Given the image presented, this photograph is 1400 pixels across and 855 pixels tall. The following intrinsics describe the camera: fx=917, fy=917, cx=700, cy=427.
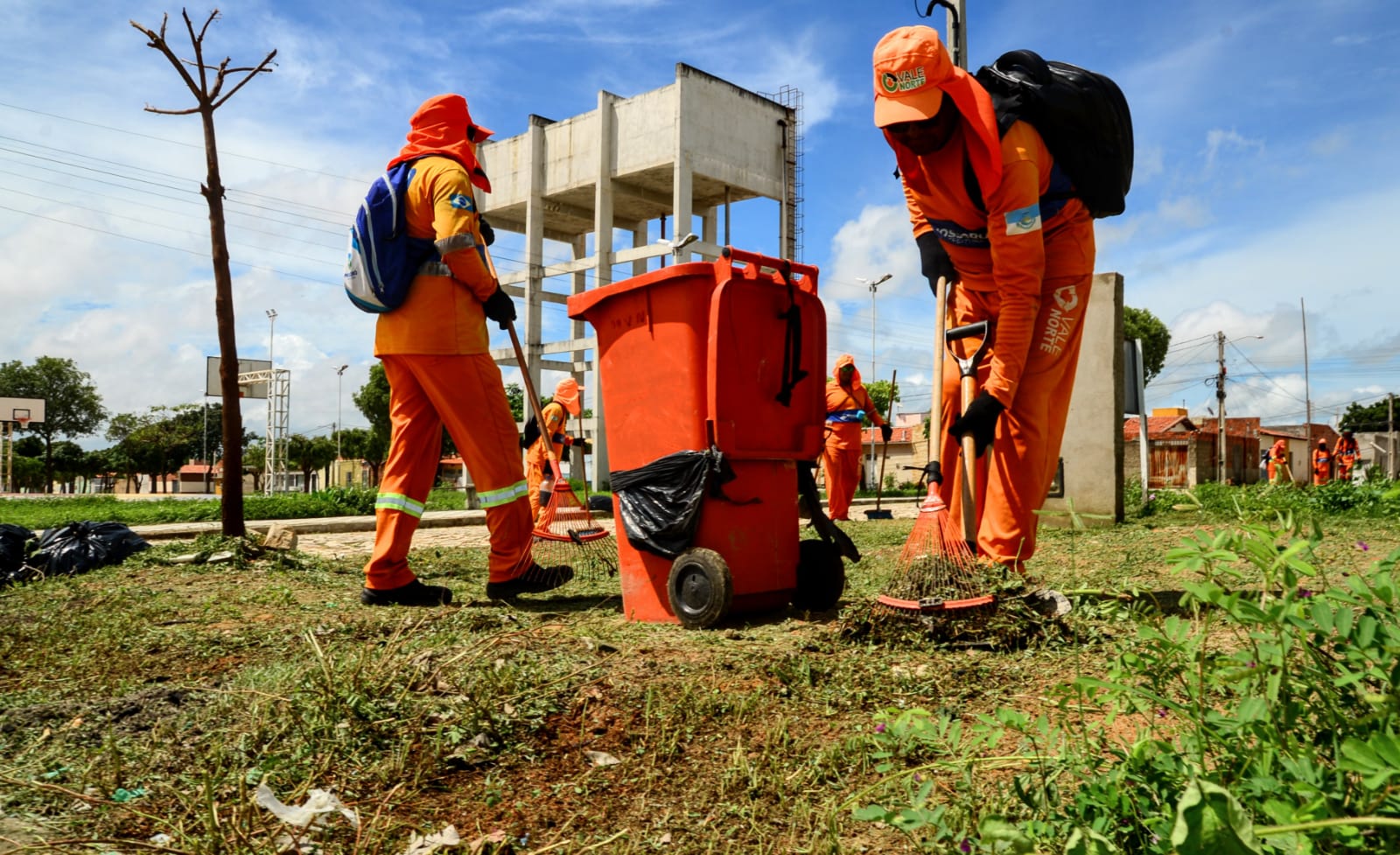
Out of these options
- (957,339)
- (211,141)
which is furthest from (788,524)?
(211,141)

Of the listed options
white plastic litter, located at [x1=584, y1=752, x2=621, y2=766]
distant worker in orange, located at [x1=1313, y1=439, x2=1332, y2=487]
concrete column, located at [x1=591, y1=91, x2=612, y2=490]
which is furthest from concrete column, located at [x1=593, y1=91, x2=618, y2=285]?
white plastic litter, located at [x1=584, y1=752, x2=621, y2=766]

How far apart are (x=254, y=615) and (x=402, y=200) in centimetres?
223

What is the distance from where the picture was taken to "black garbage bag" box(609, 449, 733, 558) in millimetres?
3916

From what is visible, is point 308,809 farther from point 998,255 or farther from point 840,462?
point 840,462

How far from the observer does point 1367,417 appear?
7175 cm

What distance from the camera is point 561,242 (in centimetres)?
3703

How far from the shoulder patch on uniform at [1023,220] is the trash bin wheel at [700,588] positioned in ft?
5.81

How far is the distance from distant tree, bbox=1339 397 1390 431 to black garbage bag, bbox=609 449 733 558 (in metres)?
81.4

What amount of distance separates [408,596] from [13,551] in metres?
3.17

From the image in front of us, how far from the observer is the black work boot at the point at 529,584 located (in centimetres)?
489

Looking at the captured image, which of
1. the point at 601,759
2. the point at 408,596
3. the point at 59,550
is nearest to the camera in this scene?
the point at 601,759

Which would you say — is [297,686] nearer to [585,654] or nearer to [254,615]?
[585,654]

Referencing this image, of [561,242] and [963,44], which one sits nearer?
[963,44]

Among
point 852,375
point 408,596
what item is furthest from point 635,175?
point 408,596
